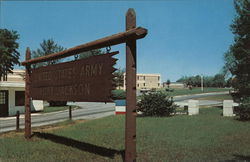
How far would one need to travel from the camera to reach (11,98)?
76.3 feet

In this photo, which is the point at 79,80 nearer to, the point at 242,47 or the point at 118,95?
the point at 242,47

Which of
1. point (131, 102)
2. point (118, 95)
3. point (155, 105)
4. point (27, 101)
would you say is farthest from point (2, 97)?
point (131, 102)

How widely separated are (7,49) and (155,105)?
28335mm

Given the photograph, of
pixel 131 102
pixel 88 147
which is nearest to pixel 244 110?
pixel 88 147

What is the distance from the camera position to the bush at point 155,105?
1494 centimetres

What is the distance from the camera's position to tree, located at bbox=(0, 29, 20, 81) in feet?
115

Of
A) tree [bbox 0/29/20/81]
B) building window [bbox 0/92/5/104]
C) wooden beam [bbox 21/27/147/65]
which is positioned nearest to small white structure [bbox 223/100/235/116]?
wooden beam [bbox 21/27/147/65]

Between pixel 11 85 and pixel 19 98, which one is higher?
pixel 11 85

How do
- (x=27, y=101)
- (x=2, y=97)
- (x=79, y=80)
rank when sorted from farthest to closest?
(x=2, y=97) → (x=27, y=101) → (x=79, y=80)

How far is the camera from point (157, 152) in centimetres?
636

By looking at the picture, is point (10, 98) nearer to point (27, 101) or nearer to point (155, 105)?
point (155, 105)

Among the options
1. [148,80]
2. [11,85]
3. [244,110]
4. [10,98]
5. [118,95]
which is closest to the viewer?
[244,110]

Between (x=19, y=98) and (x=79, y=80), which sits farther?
(x=19, y=98)

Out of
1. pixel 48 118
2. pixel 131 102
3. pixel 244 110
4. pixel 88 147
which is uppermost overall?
pixel 131 102
